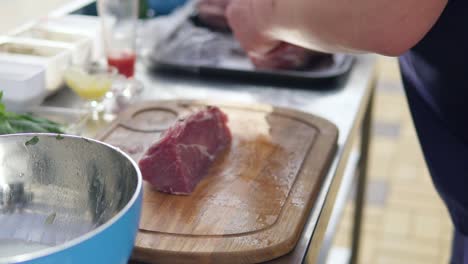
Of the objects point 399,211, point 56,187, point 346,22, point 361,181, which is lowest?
point 399,211

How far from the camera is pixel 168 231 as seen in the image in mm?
894

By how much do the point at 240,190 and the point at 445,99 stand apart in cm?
41

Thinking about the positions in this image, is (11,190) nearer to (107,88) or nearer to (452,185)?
(107,88)

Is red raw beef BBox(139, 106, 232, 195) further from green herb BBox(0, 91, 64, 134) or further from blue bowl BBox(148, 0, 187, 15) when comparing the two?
blue bowl BBox(148, 0, 187, 15)

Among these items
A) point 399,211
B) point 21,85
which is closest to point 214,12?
point 21,85

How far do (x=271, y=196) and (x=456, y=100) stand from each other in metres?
0.38

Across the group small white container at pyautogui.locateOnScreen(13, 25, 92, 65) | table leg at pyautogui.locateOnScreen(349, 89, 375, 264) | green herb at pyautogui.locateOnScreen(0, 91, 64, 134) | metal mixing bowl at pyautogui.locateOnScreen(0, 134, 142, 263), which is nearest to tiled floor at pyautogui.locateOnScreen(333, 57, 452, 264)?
table leg at pyautogui.locateOnScreen(349, 89, 375, 264)

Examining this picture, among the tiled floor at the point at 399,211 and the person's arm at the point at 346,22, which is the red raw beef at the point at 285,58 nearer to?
the person's arm at the point at 346,22

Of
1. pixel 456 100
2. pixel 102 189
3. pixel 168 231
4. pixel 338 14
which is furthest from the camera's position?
pixel 456 100

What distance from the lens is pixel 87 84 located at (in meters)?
1.25

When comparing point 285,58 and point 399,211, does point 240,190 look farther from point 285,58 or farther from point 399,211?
point 399,211

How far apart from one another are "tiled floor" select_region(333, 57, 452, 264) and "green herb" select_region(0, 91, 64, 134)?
1.25 m

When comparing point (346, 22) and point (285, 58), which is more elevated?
point (346, 22)

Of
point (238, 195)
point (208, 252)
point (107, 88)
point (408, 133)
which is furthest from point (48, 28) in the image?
point (408, 133)
